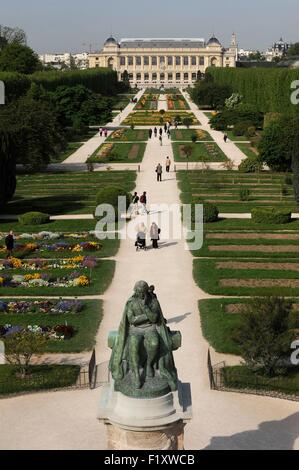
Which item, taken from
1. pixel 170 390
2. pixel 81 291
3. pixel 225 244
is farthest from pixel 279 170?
pixel 170 390

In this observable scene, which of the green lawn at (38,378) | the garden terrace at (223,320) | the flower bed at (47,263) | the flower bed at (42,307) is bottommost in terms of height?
the green lawn at (38,378)

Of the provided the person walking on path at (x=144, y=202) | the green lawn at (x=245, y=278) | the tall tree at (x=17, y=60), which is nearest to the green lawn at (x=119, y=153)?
the person walking on path at (x=144, y=202)

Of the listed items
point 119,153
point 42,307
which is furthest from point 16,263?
point 119,153

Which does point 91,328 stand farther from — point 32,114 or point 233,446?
point 32,114

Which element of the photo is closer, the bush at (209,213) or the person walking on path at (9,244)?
the person walking on path at (9,244)

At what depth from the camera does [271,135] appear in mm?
43312

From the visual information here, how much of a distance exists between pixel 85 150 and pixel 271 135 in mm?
18887

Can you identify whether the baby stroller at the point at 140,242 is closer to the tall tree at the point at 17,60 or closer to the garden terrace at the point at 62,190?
the garden terrace at the point at 62,190

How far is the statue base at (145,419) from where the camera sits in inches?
347

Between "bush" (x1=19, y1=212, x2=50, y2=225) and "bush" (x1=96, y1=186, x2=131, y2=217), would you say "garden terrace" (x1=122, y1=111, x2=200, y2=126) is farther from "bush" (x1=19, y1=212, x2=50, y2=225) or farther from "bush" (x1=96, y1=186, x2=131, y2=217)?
"bush" (x1=19, y1=212, x2=50, y2=225)

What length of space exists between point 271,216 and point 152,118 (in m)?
55.7

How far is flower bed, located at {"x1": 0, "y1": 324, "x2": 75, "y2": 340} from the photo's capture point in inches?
738

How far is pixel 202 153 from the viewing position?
53.9 m

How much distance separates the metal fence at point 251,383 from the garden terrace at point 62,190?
16.3m
